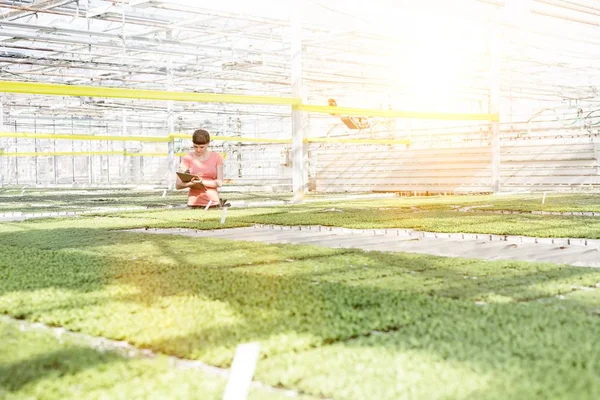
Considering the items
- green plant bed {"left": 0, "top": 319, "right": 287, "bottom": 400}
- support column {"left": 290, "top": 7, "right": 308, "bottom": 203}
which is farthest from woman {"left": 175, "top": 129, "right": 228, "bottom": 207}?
green plant bed {"left": 0, "top": 319, "right": 287, "bottom": 400}

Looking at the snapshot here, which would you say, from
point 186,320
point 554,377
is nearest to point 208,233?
point 186,320

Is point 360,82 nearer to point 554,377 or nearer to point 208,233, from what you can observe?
point 208,233

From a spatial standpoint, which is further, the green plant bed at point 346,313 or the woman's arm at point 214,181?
the woman's arm at point 214,181

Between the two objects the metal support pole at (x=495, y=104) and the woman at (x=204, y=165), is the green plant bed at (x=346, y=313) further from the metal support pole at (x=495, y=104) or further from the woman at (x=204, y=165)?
the metal support pole at (x=495, y=104)

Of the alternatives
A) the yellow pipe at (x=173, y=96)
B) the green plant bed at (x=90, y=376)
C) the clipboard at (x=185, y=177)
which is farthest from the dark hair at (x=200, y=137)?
the green plant bed at (x=90, y=376)

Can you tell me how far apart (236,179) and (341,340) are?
1108 inches

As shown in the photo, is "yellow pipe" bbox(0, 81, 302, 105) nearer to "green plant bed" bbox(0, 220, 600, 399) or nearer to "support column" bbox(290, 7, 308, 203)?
"support column" bbox(290, 7, 308, 203)

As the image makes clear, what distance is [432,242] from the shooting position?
5410 mm

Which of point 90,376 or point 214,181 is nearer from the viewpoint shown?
point 90,376

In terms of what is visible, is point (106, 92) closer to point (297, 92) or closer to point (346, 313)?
point (297, 92)

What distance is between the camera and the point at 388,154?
19.4m

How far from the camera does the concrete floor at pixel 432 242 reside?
449 cm

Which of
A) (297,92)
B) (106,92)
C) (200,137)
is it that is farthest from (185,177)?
(297,92)

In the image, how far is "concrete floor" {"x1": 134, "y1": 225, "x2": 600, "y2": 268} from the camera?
4.49 m
